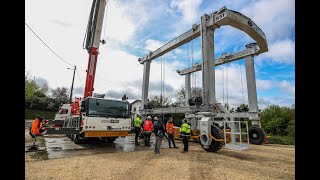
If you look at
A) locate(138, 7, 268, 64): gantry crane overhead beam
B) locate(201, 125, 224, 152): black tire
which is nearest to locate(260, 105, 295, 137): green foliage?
locate(138, 7, 268, 64): gantry crane overhead beam

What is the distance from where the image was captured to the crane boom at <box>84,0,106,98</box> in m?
12.1

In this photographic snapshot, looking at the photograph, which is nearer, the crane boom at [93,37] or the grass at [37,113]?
the crane boom at [93,37]

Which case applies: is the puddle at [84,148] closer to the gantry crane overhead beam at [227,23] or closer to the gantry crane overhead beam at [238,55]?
the gantry crane overhead beam at [227,23]

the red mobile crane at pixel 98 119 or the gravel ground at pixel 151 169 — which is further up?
the red mobile crane at pixel 98 119

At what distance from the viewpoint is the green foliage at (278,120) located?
845 inches

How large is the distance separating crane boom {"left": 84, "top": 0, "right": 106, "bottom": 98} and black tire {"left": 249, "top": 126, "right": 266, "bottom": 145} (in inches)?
425

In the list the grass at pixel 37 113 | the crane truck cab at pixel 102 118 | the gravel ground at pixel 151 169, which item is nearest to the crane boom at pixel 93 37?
the crane truck cab at pixel 102 118

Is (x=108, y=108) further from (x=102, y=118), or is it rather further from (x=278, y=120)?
(x=278, y=120)

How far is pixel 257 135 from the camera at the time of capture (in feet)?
44.6

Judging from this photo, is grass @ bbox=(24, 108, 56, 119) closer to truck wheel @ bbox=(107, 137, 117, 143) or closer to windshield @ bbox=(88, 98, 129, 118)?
truck wheel @ bbox=(107, 137, 117, 143)

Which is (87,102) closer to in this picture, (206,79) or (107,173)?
(107,173)
